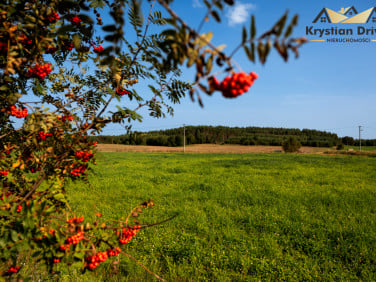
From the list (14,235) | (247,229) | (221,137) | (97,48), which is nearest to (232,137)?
(221,137)

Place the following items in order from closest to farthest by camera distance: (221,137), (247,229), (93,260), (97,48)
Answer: (93,260) → (97,48) → (247,229) → (221,137)

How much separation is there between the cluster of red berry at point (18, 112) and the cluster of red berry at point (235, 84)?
1.62 meters

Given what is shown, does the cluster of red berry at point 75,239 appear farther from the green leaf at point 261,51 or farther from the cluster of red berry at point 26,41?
the green leaf at point 261,51

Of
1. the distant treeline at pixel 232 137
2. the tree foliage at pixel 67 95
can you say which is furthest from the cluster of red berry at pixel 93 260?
the distant treeline at pixel 232 137

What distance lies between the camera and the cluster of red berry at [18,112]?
1.74 metres

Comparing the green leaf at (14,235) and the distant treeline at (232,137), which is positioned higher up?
the distant treeline at (232,137)

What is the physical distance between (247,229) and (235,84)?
495 centimetres

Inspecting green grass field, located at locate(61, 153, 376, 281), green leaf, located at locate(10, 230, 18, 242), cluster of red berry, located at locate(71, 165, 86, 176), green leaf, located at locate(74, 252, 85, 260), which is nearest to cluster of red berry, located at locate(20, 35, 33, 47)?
green grass field, located at locate(61, 153, 376, 281)

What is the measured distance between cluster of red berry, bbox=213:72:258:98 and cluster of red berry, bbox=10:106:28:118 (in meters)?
1.62

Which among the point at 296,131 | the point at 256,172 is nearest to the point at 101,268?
the point at 256,172

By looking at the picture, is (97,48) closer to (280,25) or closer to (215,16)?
(215,16)

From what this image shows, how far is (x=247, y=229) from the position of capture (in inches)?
204

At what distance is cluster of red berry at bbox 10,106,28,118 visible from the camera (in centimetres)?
174

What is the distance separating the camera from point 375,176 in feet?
35.6
